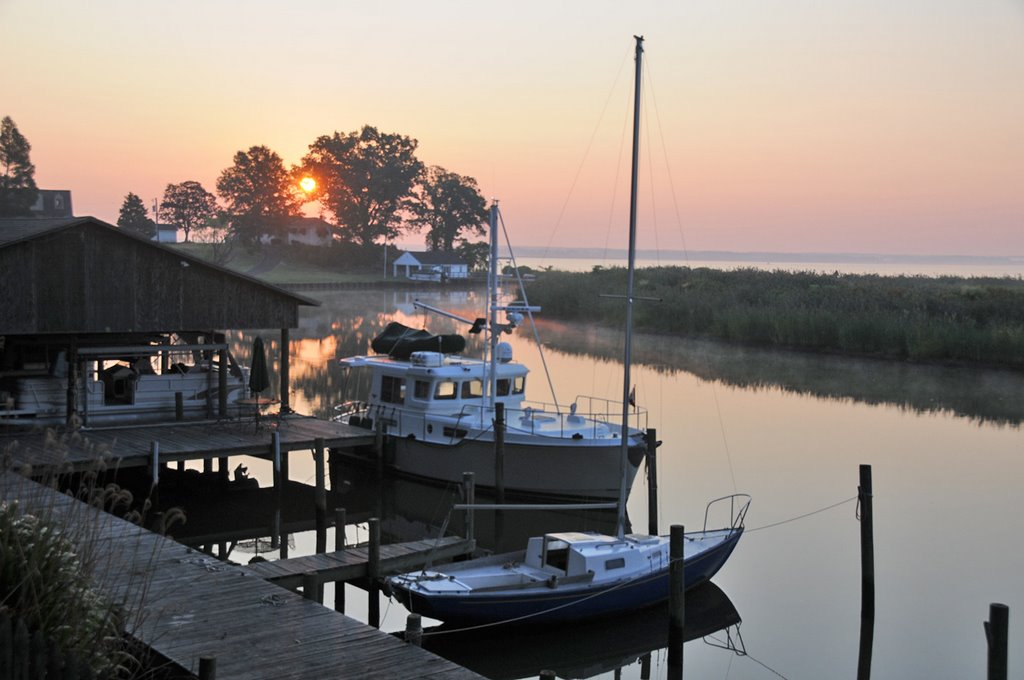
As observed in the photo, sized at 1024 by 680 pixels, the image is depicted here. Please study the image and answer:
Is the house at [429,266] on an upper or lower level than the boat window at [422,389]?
upper

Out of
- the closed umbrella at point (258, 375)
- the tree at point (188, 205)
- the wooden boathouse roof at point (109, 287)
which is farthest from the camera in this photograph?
the tree at point (188, 205)

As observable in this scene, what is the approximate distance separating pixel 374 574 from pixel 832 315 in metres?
39.8

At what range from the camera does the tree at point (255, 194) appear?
355 feet

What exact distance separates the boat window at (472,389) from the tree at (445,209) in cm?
8836

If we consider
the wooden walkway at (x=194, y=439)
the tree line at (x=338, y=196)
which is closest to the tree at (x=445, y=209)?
the tree line at (x=338, y=196)

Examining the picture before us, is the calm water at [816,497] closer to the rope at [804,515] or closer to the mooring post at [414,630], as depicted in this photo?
the rope at [804,515]

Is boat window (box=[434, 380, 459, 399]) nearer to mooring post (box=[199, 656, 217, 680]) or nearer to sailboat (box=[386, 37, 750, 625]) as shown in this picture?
A: sailboat (box=[386, 37, 750, 625])

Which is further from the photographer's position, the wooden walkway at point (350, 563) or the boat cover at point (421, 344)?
the boat cover at point (421, 344)

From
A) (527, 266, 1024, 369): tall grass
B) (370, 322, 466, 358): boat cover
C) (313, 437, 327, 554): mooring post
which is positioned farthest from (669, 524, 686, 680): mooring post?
(527, 266, 1024, 369): tall grass

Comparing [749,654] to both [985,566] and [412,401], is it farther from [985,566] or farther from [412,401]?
[412,401]

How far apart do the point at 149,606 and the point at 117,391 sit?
566 inches

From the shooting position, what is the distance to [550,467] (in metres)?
23.4

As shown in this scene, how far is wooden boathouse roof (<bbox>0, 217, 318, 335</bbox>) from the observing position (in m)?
23.0

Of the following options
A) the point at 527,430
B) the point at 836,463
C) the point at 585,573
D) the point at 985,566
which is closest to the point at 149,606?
the point at 585,573
